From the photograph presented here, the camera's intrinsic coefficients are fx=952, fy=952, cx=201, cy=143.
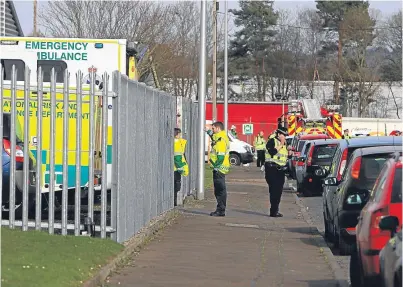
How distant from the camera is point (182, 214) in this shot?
19078 millimetres

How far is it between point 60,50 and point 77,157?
4.57 metres

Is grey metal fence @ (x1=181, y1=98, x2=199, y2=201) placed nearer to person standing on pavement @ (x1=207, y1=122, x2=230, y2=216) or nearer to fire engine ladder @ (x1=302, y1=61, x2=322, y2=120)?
person standing on pavement @ (x1=207, y1=122, x2=230, y2=216)

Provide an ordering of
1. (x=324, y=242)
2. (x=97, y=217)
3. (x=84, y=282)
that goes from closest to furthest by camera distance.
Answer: (x=84, y=282)
(x=97, y=217)
(x=324, y=242)

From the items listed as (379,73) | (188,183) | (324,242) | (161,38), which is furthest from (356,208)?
(379,73)

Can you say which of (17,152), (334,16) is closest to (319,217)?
(17,152)

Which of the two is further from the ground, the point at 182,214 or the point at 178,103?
the point at 178,103

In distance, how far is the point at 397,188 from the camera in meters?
8.70

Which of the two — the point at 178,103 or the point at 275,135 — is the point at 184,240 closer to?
the point at 275,135

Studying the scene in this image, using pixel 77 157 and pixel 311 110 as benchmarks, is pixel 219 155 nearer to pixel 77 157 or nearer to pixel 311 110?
pixel 77 157

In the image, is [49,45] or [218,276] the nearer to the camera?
[218,276]

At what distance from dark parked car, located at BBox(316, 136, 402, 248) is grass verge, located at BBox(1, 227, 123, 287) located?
157 inches

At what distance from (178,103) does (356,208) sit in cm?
944

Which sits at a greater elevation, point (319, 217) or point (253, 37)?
point (253, 37)

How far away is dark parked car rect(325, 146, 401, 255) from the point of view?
42.3 ft
